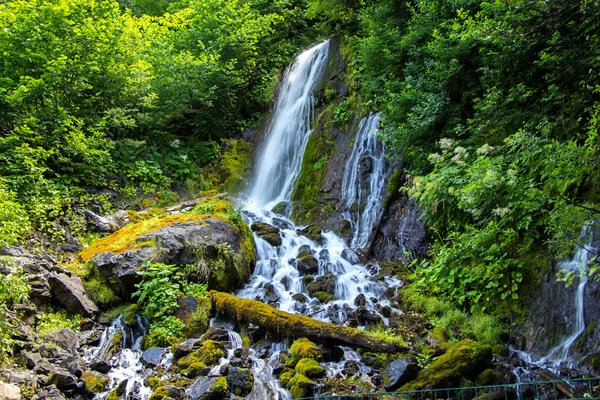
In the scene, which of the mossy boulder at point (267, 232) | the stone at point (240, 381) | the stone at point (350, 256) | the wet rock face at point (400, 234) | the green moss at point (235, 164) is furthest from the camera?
the green moss at point (235, 164)

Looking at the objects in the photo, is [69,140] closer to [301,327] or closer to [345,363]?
[301,327]


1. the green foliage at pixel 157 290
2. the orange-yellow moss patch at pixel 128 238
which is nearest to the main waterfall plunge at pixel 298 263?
the green foliage at pixel 157 290

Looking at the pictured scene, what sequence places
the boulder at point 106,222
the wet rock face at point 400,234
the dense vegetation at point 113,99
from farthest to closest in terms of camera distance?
1. the dense vegetation at point 113,99
2. the boulder at point 106,222
3. the wet rock face at point 400,234

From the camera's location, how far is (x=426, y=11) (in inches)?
460

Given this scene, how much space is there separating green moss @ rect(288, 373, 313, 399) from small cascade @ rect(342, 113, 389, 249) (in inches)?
228

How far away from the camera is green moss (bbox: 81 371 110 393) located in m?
5.76

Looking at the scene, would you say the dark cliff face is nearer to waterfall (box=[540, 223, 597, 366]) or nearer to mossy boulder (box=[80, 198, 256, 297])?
waterfall (box=[540, 223, 597, 366])

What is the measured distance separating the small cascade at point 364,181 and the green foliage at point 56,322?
267 inches

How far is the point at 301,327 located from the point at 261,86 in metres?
13.9

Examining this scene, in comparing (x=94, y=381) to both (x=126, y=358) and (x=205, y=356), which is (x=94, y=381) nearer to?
(x=126, y=358)

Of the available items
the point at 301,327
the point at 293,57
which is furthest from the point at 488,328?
the point at 293,57

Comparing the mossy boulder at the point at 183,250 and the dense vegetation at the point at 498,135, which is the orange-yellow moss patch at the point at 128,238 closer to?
the mossy boulder at the point at 183,250

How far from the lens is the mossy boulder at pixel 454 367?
563 cm

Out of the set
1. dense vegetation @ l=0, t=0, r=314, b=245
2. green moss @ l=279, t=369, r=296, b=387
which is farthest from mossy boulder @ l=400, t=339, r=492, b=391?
dense vegetation @ l=0, t=0, r=314, b=245
